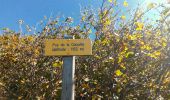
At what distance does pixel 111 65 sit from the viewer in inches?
223

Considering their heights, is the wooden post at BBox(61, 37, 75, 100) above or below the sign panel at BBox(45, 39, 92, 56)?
below

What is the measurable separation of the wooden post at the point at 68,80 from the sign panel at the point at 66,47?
0.36 feet

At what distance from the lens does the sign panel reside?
15.9ft

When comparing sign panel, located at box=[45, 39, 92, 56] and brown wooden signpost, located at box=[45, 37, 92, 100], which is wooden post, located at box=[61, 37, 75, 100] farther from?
sign panel, located at box=[45, 39, 92, 56]

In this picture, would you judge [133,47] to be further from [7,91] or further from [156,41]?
[7,91]

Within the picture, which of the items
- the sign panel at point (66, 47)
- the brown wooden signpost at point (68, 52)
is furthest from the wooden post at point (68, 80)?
the sign panel at point (66, 47)

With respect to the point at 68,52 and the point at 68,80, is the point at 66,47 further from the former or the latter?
the point at 68,80

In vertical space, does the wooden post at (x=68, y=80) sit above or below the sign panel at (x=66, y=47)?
below

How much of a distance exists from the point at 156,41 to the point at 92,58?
102 cm

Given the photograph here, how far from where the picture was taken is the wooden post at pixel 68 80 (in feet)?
15.9

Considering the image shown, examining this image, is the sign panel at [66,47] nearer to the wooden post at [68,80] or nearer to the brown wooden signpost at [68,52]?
the brown wooden signpost at [68,52]

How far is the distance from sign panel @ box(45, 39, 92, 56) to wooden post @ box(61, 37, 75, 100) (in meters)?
0.11

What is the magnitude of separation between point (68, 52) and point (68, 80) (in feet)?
1.18

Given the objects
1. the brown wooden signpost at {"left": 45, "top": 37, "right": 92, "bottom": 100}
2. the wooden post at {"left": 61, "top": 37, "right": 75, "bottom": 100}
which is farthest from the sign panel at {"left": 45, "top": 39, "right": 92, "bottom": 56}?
the wooden post at {"left": 61, "top": 37, "right": 75, "bottom": 100}
